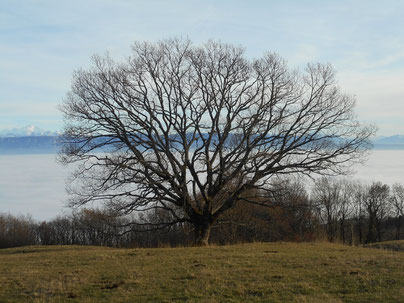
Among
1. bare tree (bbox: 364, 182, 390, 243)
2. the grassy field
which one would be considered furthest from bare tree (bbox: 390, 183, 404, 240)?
the grassy field

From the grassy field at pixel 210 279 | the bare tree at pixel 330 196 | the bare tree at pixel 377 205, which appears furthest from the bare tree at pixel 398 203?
the grassy field at pixel 210 279

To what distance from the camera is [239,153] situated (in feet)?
63.2

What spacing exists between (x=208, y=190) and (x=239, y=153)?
2470mm

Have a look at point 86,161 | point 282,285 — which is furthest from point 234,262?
point 86,161

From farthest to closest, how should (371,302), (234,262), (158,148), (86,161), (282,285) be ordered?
(158,148) → (86,161) → (234,262) → (282,285) → (371,302)

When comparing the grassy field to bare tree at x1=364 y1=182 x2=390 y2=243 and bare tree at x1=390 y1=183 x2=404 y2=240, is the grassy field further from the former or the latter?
bare tree at x1=390 y1=183 x2=404 y2=240

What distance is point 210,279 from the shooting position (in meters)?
8.79

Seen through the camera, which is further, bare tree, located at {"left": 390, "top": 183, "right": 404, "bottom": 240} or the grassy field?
bare tree, located at {"left": 390, "top": 183, "right": 404, "bottom": 240}

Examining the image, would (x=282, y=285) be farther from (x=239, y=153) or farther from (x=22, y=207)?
(x=22, y=207)

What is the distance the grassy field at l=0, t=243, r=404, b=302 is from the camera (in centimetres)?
751

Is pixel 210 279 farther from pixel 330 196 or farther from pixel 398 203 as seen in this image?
pixel 398 203

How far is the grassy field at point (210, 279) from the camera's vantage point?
7.51 m

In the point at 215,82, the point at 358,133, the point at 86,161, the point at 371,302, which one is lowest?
the point at 371,302

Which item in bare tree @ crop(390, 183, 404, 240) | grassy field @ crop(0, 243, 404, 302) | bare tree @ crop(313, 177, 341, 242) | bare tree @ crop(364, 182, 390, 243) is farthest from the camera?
bare tree @ crop(390, 183, 404, 240)
